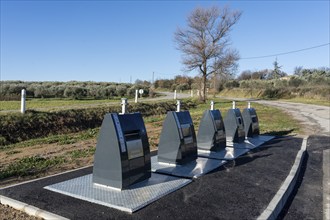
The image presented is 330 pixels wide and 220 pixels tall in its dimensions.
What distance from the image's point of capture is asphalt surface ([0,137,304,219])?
12.0ft

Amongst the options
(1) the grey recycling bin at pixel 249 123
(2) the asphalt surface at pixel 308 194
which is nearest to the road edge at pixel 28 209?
(2) the asphalt surface at pixel 308 194

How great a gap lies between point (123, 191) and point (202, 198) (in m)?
1.13

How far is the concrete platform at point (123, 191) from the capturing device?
3.97 meters

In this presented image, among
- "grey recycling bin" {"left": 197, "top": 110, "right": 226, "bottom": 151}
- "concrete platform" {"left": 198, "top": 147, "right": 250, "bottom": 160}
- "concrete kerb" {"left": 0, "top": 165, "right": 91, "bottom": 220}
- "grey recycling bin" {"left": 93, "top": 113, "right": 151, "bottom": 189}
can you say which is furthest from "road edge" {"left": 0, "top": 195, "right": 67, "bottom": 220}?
"grey recycling bin" {"left": 197, "top": 110, "right": 226, "bottom": 151}

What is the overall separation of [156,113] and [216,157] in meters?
13.3

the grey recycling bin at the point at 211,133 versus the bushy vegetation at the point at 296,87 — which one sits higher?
the bushy vegetation at the point at 296,87

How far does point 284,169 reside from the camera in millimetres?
6012

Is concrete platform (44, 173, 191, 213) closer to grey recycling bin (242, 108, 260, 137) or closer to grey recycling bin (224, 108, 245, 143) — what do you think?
grey recycling bin (224, 108, 245, 143)

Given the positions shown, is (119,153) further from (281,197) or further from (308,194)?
(308,194)

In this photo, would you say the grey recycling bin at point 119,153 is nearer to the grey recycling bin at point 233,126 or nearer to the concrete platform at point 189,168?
the concrete platform at point 189,168

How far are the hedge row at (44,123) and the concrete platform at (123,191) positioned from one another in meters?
6.54

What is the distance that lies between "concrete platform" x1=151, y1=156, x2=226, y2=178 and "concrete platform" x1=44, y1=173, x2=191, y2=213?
0.33 meters

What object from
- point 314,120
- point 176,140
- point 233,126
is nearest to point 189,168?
point 176,140

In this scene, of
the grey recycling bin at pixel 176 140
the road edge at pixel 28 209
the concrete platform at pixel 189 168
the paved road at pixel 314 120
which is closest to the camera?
the road edge at pixel 28 209
